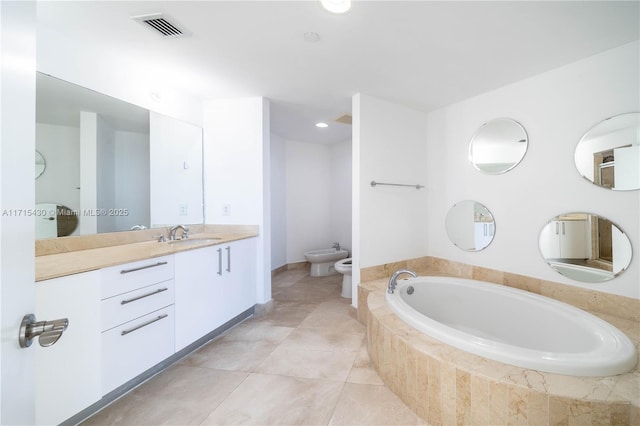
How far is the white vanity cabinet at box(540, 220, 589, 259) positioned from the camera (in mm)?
1802

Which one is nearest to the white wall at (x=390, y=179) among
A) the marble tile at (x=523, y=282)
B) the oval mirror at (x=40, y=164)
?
the marble tile at (x=523, y=282)

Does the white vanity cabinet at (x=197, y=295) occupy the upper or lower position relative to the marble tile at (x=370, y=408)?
upper

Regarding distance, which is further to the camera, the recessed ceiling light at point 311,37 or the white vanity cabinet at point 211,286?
the white vanity cabinet at point 211,286

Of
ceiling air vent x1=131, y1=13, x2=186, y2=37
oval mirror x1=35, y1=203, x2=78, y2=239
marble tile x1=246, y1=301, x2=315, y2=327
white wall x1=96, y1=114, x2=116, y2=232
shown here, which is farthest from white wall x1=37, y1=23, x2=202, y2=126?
marble tile x1=246, y1=301, x2=315, y2=327

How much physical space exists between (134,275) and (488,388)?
6.27ft

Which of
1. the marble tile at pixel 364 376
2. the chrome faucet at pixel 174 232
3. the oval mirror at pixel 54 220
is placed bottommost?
the marble tile at pixel 364 376

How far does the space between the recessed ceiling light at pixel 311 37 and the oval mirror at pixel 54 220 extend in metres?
1.91

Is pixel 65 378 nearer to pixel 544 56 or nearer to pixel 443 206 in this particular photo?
pixel 443 206

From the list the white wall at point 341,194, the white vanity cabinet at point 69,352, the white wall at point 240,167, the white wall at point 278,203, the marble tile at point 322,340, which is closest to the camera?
the white vanity cabinet at point 69,352

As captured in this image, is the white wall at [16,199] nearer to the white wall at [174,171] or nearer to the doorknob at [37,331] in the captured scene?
the doorknob at [37,331]

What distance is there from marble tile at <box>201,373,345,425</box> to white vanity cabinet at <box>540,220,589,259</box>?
75.7 inches

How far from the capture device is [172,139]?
2395 millimetres

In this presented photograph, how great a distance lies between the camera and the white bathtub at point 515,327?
109cm

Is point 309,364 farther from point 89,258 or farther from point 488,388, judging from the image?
point 89,258
